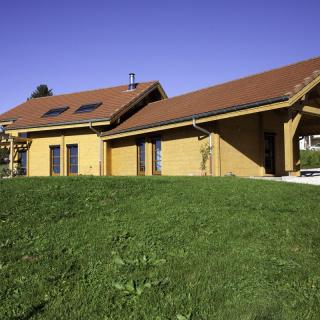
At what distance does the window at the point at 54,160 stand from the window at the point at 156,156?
5.99 meters

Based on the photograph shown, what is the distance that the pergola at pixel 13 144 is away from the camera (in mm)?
21047

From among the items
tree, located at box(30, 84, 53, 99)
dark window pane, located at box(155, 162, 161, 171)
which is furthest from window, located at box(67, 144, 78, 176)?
tree, located at box(30, 84, 53, 99)

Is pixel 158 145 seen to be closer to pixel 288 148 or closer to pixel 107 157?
pixel 107 157

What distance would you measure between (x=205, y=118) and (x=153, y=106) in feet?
25.4

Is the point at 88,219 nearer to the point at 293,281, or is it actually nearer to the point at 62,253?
the point at 62,253

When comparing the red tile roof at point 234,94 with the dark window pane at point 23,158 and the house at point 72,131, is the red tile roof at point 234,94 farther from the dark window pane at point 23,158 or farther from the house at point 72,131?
the dark window pane at point 23,158

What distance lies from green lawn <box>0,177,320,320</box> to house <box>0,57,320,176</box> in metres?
5.84

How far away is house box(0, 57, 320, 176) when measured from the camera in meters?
13.3

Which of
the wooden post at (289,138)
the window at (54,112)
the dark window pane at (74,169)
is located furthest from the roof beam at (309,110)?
the window at (54,112)

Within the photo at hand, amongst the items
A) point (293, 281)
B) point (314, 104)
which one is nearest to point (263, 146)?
point (314, 104)

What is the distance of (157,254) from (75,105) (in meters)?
19.3

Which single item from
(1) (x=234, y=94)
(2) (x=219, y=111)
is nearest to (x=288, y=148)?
(2) (x=219, y=111)

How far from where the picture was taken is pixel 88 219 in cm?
616

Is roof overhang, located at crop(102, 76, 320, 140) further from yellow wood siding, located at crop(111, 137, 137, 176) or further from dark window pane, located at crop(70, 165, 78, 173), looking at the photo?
dark window pane, located at crop(70, 165, 78, 173)
